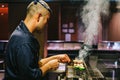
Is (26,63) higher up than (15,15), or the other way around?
(15,15)

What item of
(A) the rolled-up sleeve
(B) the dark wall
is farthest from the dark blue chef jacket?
(B) the dark wall

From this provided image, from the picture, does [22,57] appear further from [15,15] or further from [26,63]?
[15,15]

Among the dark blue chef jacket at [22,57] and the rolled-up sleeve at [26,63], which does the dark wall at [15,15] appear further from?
the rolled-up sleeve at [26,63]

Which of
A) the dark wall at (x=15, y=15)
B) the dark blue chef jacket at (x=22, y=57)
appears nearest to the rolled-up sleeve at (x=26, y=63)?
the dark blue chef jacket at (x=22, y=57)

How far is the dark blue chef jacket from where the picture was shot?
183 cm

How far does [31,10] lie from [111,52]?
7987mm

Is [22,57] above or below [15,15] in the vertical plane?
below

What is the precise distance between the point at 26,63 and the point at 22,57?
0.15ft

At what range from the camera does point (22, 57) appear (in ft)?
5.99

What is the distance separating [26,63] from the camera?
1.82 m

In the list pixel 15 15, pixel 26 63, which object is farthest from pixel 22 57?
pixel 15 15

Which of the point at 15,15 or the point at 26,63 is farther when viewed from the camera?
the point at 15,15

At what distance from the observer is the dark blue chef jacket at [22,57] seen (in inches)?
72.0

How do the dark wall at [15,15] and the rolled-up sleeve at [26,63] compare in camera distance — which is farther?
the dark wall at [15,15]
